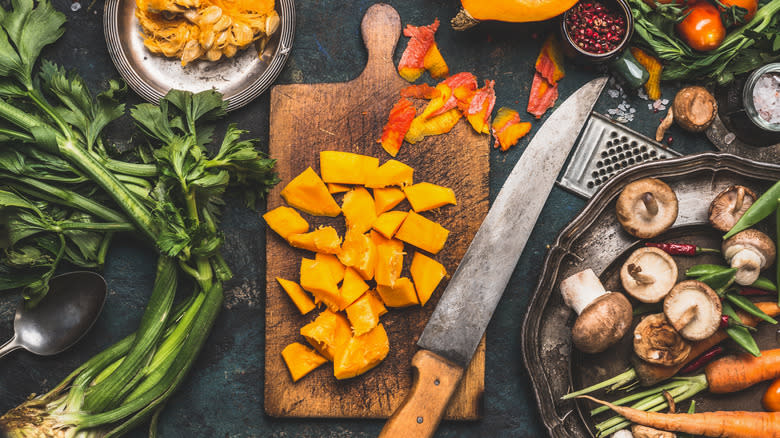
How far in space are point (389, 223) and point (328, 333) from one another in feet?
1.86

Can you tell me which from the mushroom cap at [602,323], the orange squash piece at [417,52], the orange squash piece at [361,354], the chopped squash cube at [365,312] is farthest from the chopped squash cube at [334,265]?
the mushroom cap at [602,323]

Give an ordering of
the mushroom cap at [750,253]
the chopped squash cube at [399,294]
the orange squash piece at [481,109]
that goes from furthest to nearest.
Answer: the orange squash piece at [481,109], the chopped squash cube at [399,294], the mushroom cap at [750,253]

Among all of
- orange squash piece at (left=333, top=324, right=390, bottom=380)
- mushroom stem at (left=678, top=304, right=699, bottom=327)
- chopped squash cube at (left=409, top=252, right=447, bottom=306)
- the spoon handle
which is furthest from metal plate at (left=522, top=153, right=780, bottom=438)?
the spoon handle

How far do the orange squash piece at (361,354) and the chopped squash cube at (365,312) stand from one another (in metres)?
0.04

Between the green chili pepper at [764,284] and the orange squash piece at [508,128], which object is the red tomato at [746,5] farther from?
the green chili pepper at [764,284]

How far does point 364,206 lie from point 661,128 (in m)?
1.47

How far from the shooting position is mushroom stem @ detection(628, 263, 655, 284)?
87.4 inches

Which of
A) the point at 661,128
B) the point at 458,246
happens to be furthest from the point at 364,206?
the point at 661,128

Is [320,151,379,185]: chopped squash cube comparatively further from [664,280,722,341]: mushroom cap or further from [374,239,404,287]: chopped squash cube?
[664,280,722,341]: mushroom cap

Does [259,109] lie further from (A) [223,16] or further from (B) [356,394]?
(B) [356,394]

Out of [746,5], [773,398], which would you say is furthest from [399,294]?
[746,5]

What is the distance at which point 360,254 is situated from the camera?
2.37 m

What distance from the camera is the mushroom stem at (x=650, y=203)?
7.25 feet

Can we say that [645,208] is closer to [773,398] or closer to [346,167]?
[773,398]
